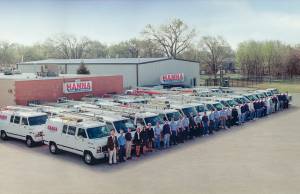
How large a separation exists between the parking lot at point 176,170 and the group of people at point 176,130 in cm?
57

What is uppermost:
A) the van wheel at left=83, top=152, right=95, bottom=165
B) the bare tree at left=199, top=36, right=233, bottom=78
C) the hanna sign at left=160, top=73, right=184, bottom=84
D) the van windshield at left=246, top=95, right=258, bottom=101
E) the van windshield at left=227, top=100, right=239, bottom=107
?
the bare tree at left=199, top=36, right=233, bottom=78

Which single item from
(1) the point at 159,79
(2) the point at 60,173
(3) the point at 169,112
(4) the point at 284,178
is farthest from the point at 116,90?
(4) the point at 284,178

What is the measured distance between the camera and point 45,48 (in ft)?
339

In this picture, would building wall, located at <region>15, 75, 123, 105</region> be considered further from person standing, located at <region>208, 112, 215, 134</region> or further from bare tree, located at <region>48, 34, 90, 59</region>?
bare tree, located at <region>48, 34, 90, 59</region>

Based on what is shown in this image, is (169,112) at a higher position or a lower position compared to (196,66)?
lower

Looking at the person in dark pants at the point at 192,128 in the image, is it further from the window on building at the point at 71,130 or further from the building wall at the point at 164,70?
the building wall at the point at 164,70

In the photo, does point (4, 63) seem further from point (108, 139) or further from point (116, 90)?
point (108, 139)

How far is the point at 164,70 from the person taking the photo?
4266 cm

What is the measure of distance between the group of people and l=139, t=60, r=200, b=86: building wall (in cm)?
1416

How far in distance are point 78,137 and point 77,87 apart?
1355 centimetres

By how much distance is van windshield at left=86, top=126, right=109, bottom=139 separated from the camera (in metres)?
16.5

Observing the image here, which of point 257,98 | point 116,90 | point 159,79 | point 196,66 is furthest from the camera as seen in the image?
point 196,66

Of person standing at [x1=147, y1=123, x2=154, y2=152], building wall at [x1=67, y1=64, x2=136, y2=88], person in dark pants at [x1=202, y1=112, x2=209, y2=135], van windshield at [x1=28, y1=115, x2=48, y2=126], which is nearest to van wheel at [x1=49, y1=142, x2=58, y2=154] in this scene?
van windshield at [x1=28, y1=115, x2=48, y2=126]

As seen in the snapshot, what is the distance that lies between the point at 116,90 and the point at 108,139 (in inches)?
690
